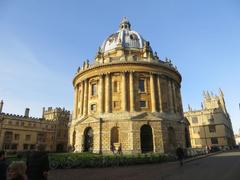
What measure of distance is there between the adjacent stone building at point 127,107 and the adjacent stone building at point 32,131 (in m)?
28.5

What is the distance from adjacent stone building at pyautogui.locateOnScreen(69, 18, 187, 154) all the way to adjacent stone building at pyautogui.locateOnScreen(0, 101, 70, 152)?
28545 millimetres

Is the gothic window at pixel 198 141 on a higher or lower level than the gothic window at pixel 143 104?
lower

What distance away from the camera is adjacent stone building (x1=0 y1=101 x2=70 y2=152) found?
5866 cm

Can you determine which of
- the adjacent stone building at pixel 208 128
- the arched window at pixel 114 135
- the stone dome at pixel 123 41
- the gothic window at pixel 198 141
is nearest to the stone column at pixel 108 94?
the arched window at pixel 114 135

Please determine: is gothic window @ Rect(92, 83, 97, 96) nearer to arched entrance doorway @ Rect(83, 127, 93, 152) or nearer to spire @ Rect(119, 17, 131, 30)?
arched entrance doorway @ Rect(83, 127, 93, 152)

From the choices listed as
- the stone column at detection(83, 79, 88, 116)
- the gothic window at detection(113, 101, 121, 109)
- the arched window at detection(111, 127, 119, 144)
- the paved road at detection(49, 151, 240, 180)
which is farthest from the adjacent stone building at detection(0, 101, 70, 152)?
the paved road at detection(49, 151, 240, 180)

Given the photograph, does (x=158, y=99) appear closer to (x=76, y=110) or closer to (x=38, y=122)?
(x=76, y=110)

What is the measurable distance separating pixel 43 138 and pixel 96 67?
4369 cm

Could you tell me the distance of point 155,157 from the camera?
2416cm

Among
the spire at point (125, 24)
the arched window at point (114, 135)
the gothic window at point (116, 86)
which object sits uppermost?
the spire at point (125, 24)

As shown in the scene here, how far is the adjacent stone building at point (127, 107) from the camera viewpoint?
33625 millimetres

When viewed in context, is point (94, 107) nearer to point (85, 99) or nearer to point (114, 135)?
point (85, 99)

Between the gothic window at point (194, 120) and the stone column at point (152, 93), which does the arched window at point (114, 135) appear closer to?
the stone column at point (152, 93)

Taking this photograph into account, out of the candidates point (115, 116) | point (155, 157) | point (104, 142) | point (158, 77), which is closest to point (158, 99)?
point (158, 77)
